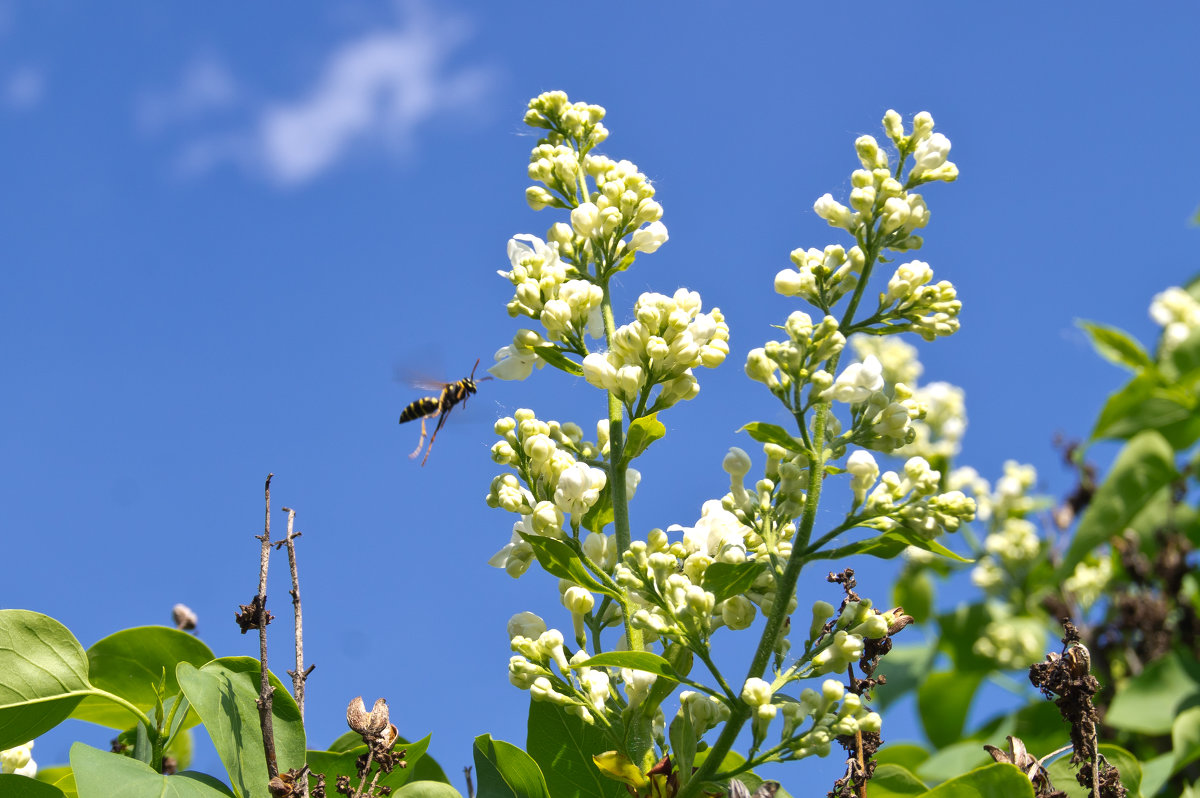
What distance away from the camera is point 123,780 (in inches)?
72.1

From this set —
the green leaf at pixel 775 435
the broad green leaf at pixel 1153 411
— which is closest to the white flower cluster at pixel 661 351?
the green leaf at pixel 775 435

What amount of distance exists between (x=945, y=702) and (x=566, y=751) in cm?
483

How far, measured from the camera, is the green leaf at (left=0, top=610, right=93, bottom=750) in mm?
2059

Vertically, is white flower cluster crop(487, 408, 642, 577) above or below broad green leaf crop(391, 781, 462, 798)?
above

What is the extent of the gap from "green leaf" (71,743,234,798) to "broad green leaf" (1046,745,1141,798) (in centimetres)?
165

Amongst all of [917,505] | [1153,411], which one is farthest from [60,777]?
[1153,411]

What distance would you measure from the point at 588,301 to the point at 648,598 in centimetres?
65

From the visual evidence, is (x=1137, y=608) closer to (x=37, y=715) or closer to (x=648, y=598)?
(x=648, y=598)

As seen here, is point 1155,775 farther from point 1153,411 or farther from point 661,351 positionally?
point 1153,411

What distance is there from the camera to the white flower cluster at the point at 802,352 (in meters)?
1.94

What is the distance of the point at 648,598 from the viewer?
2.01 meters

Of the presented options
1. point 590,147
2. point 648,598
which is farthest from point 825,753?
point 590,147

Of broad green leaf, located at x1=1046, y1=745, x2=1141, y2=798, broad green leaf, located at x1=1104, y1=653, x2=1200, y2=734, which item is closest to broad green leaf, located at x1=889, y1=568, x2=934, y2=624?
broad green leaf, located at x1=1104, y1=653, x2=1200, y2=734

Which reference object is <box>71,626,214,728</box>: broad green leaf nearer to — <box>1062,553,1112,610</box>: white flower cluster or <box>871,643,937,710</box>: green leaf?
<box>871,643,937,710</box>: green leaf
